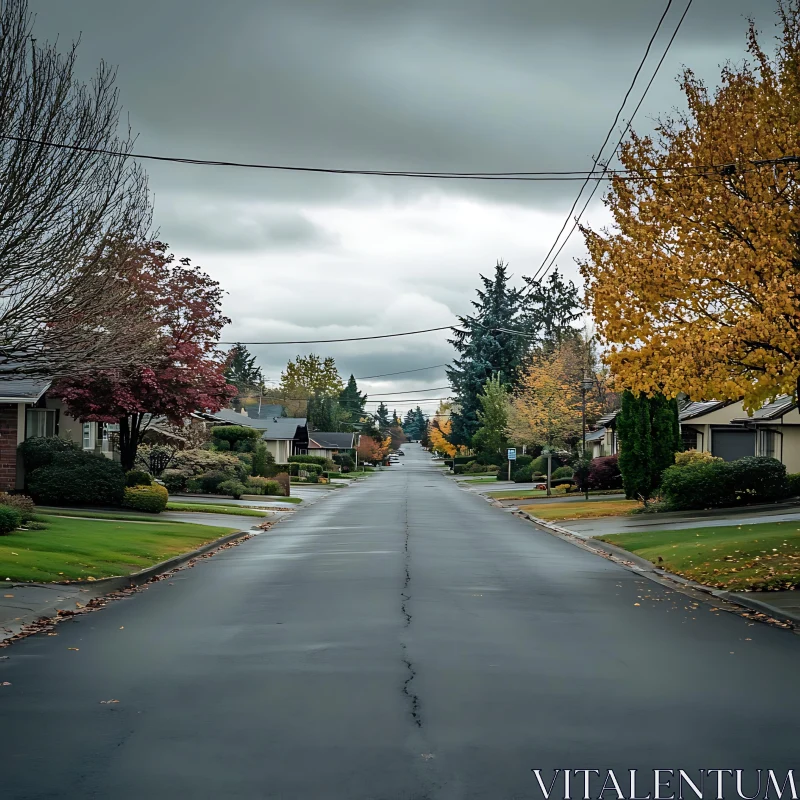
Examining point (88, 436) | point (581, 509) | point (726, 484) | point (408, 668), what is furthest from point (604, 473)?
point (408, 668)

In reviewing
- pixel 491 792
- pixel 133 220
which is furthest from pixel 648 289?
pixel 491 792

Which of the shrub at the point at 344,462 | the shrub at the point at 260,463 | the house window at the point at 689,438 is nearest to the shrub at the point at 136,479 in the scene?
the shrub at the point at 260,463

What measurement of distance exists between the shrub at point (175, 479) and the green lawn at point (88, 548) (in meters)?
20.4

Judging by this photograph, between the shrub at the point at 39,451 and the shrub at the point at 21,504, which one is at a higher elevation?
the shrub at the point at 39,451

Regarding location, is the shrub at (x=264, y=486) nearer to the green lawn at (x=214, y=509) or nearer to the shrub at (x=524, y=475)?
the green lawn at (x=214, y=509)

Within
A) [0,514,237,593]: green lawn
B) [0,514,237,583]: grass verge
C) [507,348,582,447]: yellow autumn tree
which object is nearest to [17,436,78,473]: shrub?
[0,514,237,593]: green lawn

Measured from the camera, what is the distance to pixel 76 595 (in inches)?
603

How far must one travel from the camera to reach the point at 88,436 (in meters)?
43.8

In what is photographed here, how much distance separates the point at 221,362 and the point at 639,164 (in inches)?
779

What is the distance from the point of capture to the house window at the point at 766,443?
4325 cm

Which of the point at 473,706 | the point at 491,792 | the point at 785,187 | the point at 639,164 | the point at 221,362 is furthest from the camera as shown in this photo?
the point at 221,362

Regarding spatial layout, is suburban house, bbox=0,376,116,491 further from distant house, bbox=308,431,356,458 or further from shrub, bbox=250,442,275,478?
distant house, bbox=308,431,356,458

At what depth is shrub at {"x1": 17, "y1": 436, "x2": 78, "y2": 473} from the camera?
34344mm

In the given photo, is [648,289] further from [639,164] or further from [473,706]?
[473,706]
